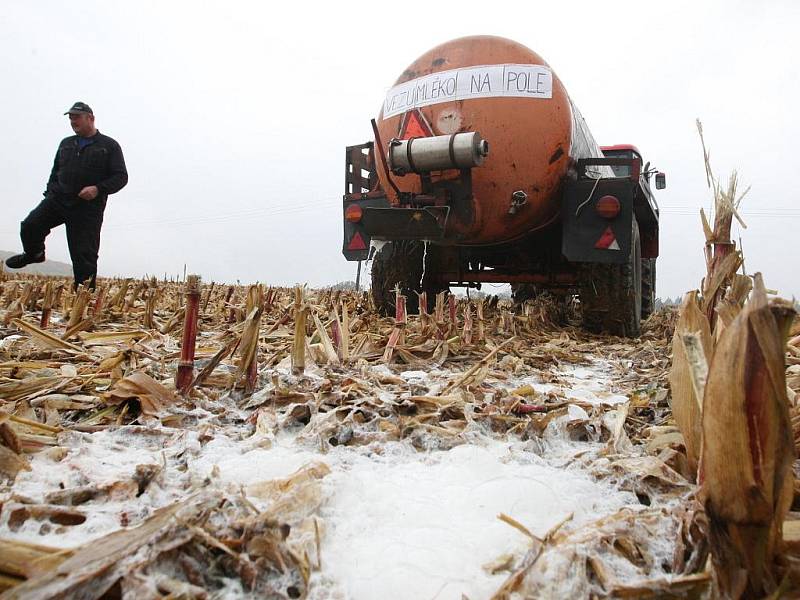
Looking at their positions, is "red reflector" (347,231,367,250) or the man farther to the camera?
"red reflector" (347,231,367,250)

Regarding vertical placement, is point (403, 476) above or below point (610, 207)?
below

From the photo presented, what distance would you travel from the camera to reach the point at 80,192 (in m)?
3.93

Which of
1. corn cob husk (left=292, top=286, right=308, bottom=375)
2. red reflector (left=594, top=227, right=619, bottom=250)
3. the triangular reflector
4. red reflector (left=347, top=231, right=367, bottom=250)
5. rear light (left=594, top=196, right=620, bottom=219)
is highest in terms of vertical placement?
the triangular reflector

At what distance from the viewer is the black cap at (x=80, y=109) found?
12.7 ft

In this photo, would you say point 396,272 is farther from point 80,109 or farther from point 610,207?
point 80,109

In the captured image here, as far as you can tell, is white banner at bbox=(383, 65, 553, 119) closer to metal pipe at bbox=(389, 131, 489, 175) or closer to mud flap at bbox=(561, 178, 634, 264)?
metal pipe at bbox=(389, 131, 489, 175)

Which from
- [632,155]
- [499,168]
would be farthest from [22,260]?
[632,155]

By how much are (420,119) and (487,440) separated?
2869 mm

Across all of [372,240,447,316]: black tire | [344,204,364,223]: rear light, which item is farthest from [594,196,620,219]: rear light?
[344,204,364,223]: rear light

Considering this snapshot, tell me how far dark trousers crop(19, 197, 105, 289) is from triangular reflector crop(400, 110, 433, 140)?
8.17ft

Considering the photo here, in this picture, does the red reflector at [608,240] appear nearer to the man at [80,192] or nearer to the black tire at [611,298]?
the black tire at [611,298]

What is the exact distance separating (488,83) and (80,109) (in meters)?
3.08

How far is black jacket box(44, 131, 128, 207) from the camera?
3.99 m

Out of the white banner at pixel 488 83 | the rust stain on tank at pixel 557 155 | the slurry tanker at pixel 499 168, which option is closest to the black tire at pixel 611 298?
the slurry tanker at pixel 499 168
